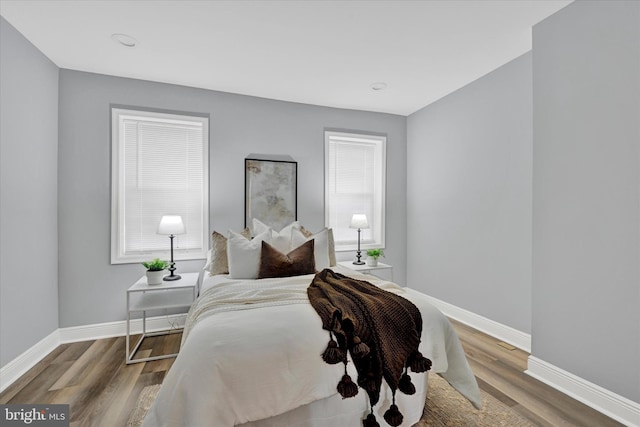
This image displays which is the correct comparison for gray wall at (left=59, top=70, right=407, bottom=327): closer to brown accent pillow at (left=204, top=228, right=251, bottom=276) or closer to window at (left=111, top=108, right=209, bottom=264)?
window at (left=111, top=108, right=209, bottom=264)

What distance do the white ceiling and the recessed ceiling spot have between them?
0.04 m

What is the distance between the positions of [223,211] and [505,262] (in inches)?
122

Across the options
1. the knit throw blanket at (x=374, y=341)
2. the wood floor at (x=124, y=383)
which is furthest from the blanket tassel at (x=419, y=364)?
the wood floor at (x=124, y=383)

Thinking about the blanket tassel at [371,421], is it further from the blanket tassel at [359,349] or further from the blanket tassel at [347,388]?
the blanket tassel at [359,349]

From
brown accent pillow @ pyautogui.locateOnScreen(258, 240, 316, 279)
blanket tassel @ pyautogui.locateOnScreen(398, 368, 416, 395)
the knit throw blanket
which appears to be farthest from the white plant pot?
blanket tassel @ pyautogui.locateOnScreen(398, 368, 416, 395)

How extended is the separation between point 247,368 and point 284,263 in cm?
126

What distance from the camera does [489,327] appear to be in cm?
324

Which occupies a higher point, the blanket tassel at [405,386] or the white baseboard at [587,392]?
the blanket tassel at [405,386]

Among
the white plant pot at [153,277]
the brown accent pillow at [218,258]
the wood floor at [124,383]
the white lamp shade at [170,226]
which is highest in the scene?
the white lamp shade at [170,226]

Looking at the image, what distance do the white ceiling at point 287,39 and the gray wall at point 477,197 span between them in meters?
0.39

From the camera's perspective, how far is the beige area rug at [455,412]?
6.15ft

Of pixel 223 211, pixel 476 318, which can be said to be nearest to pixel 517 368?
pixel 476 318

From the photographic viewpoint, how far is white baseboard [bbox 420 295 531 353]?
288 cm

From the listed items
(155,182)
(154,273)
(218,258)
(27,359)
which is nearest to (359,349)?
(218,258)
